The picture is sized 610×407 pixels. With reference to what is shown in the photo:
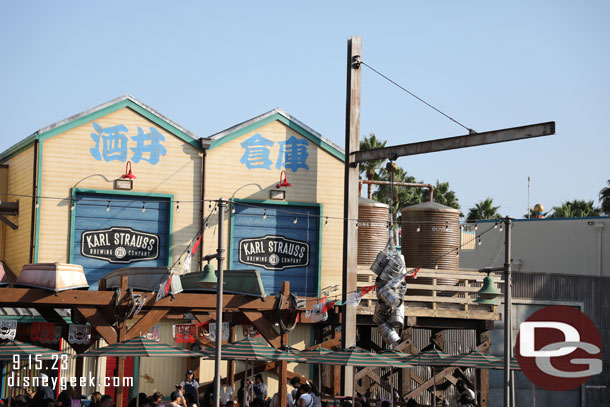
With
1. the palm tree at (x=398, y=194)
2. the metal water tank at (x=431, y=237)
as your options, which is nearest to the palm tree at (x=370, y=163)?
the palm tree at (x=398, y=194)

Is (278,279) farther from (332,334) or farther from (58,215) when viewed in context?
(58,215)

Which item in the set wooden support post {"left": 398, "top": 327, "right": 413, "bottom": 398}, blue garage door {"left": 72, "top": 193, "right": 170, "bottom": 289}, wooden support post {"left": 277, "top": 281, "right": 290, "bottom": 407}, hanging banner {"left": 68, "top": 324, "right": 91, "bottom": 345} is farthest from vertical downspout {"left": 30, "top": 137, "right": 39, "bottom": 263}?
wooden support post {"left": 398, "top": 327, "right": 413, "bottom": 398}

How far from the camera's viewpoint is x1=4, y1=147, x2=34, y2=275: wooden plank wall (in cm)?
2955

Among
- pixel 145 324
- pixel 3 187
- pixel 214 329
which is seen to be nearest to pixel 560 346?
pixel 214 329

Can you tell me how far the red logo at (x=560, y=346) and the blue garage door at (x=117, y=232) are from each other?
13314 mm

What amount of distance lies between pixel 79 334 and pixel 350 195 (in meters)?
10.3

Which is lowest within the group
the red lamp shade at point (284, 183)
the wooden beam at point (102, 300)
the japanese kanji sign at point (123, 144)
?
the wooden beam at point (102, 300)

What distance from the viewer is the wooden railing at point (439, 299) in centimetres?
3124

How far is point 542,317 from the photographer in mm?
36844

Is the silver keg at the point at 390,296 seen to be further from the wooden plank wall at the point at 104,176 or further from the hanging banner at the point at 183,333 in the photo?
the wooden plank wall at the point at 104,176

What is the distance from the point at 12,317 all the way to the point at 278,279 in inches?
341

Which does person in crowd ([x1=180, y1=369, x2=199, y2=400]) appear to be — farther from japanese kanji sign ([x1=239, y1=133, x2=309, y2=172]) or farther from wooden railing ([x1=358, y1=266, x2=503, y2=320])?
japanese kanji sign ([x1=239, y1=133, x2=309, y2=172])

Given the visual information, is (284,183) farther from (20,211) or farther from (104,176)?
(20,211)

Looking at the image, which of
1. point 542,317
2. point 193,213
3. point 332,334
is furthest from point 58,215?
point 542,317
